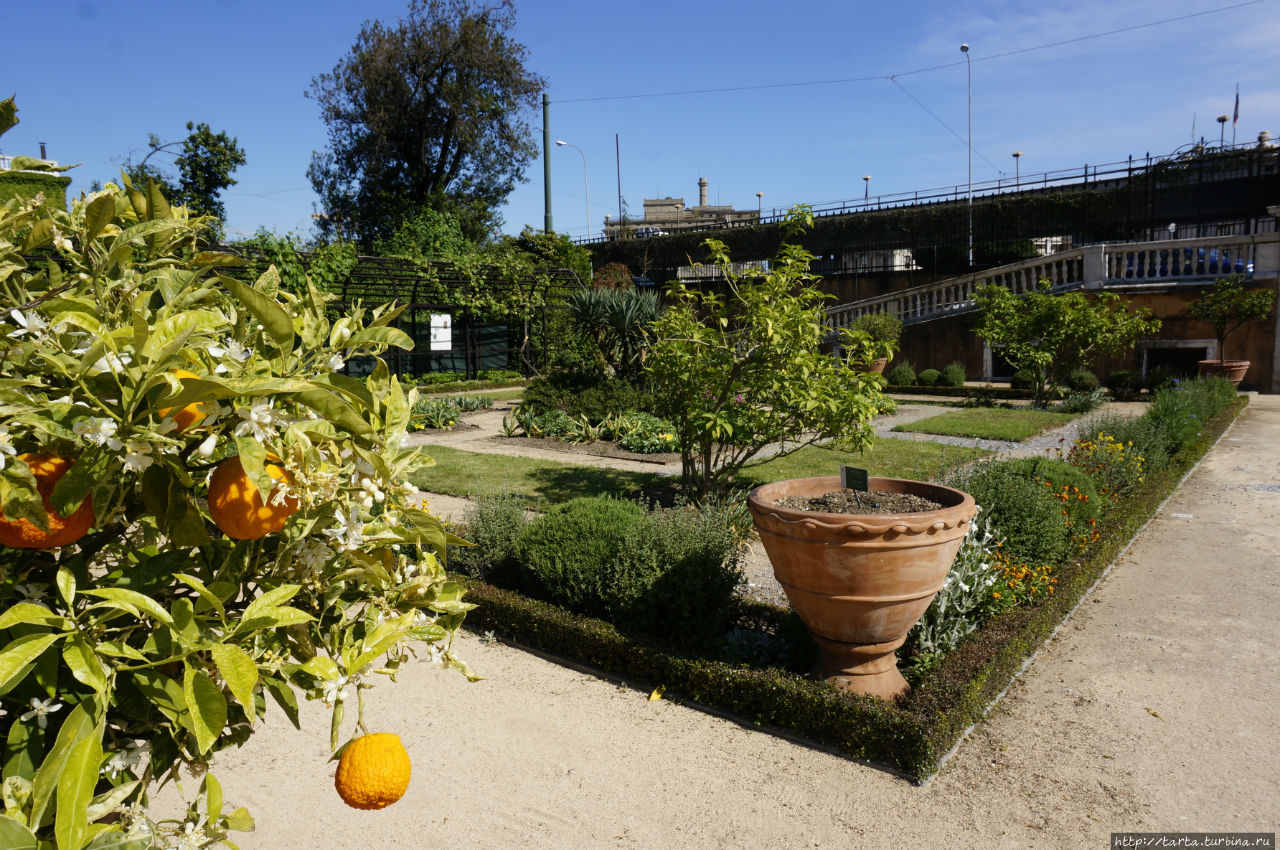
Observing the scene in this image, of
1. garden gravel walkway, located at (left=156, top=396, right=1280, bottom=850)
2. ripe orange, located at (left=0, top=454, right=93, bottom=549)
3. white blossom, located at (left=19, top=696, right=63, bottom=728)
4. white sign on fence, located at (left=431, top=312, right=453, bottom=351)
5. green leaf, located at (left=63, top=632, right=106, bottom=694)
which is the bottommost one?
garden gravel walkway, located at (left=156, top=396, right=1280, bottom=850)

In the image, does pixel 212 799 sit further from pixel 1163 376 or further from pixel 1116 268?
pixel 1116 268

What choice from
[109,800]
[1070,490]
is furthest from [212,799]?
[1070,490]

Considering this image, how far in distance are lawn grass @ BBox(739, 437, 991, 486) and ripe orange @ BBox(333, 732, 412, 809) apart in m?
6.82

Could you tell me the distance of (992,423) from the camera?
43.5 ft

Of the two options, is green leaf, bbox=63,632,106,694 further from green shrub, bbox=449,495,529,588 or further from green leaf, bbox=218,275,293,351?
green shrub, bbox=449,495,529,588

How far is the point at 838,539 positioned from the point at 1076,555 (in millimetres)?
3069

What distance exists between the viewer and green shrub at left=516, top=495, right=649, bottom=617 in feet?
15.1

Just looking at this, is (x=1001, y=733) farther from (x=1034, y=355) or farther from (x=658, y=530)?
(x=1034, y=355)

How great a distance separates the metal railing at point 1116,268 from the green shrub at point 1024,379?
2.02 m

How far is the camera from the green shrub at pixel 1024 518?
16.9ft

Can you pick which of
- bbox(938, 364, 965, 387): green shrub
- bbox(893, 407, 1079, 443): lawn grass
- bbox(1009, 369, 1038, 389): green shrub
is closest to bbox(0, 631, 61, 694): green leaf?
bbox(893, 407, 1079, 443): lawn grass

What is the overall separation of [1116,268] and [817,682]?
18195mm

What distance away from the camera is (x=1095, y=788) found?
125 inches

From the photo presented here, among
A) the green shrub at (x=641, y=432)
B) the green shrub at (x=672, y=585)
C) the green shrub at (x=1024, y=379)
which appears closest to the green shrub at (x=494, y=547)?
the green shrub at (x=672, y=585)
